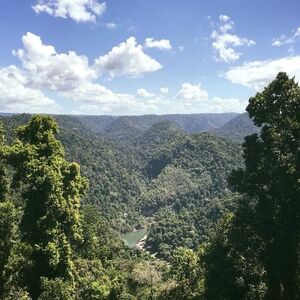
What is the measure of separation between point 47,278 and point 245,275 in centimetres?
1312

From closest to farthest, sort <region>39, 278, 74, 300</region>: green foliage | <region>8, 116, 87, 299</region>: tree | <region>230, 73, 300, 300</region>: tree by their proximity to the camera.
→ 1. <region>230, 73, 300, 300</region>: tree
2. <region>39, 278, 74, 300</region>: green foliage
3. <region>8, 116, 87, 299</region>: tree

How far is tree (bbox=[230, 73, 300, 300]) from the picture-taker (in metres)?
26.0

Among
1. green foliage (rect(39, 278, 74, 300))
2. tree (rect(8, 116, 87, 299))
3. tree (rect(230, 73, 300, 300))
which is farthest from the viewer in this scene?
tree (rect(8, 116, 87, 299))

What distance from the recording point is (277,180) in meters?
27.2

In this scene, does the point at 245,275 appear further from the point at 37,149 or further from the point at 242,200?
the point at 37,149

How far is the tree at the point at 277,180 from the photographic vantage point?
26.0 meters

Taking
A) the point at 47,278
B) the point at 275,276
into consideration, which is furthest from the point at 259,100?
the point at 47,278

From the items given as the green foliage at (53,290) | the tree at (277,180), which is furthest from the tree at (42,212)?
the tree at (277,180)

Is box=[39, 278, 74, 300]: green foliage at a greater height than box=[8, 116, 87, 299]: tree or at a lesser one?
lesser

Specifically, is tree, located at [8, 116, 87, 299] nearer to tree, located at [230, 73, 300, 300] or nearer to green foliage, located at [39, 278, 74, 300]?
green foliage, located at [39, 278, 74, 300]

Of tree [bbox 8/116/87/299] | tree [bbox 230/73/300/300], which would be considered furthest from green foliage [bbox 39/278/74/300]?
tree [bbox 230/73/300/300]

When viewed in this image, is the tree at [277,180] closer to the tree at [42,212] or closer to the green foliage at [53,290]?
the tree at [42,212]

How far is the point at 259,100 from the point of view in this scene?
29109 millimetres

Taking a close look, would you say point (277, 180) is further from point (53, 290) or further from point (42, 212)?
point (42, 212)
